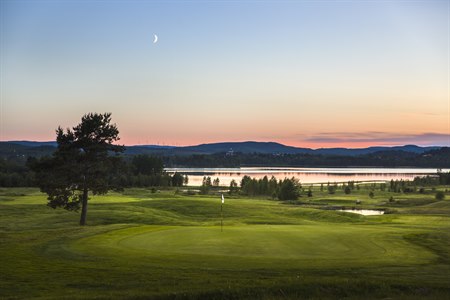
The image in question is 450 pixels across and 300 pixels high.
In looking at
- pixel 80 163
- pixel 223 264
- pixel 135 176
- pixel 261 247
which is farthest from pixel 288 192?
pixel 223 264

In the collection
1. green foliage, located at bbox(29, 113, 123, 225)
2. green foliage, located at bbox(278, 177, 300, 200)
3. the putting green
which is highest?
green foliage, located at bbox(29, 113, 123, 225)

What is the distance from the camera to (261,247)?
2622 centimetres

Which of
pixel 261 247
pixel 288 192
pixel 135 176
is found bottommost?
pixel 288 192

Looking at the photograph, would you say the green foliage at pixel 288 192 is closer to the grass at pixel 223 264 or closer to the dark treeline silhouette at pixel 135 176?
the dark treeline silhouette at pixel 135 176

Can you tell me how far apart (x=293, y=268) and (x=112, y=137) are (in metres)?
33.3

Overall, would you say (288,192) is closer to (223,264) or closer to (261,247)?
(261,247)

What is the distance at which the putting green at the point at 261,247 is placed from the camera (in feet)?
73.6

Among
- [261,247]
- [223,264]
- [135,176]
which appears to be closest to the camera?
[223,264]

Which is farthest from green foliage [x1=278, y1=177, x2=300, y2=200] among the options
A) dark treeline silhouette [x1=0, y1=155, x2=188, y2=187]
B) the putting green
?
the putting green

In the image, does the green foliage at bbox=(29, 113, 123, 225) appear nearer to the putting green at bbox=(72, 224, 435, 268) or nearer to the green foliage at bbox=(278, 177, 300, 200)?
the putting green at bbox=(72, 224, 435, 268)

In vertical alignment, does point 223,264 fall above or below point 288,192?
above

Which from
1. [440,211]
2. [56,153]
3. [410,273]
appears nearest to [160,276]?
[410,273]

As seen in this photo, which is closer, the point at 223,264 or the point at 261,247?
the point at 223,264

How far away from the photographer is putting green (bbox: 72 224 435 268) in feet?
73.6
